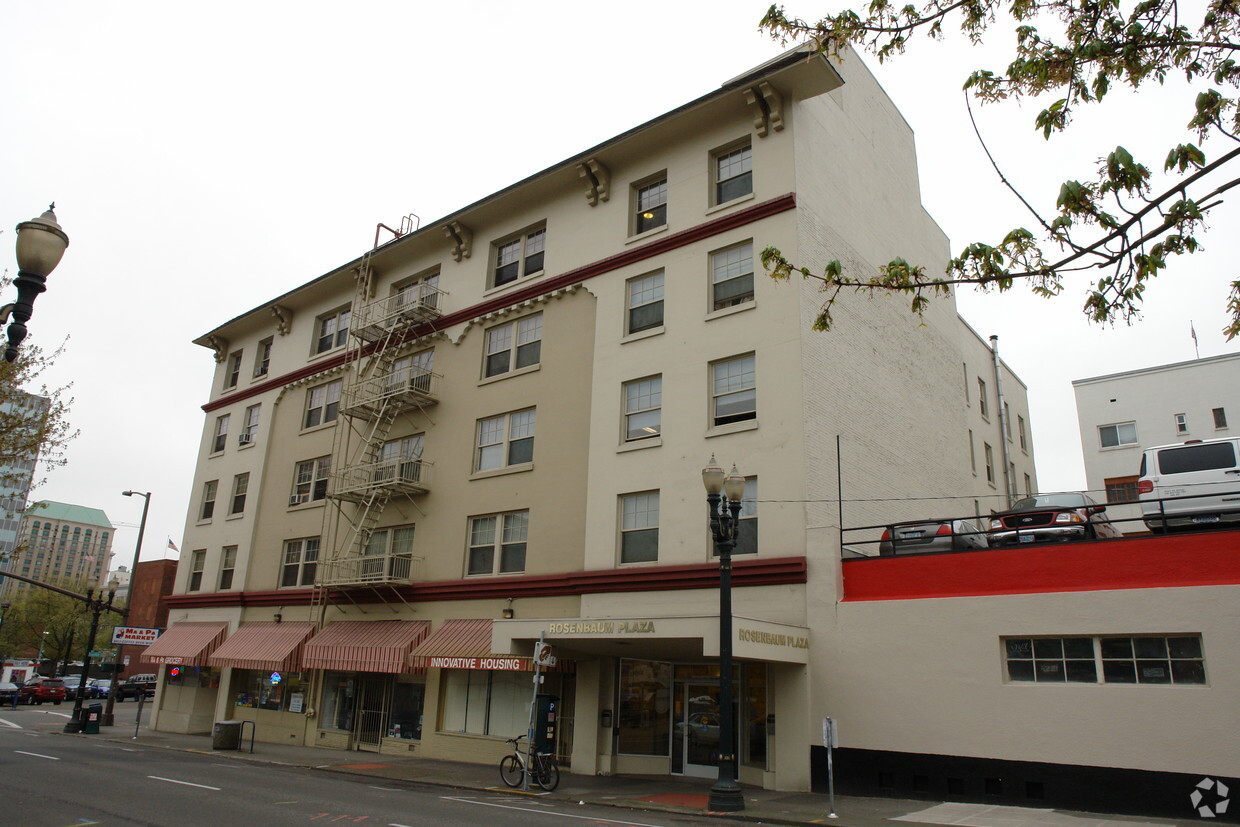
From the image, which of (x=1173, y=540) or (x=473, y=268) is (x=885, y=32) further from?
(x=473, y=268)

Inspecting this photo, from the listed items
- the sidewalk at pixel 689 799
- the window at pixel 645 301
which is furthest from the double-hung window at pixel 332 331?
the sidewalk at pixel 689 799

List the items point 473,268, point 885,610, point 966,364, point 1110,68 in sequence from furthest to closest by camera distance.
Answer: point 966,364
point 473,268
point 885,610
point 1110,68

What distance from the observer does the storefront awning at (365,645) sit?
84.1 feet

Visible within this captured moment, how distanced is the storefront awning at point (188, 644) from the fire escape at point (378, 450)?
6414 mm

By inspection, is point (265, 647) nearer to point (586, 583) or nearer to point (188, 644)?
point (188, 644)

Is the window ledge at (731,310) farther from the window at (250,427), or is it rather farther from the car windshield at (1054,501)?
the window at (250,427)

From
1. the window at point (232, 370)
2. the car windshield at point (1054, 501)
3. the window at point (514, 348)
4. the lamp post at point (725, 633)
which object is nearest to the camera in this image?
the lamp post at point (725, 633)

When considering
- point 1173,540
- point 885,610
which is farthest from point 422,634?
point 1173,540

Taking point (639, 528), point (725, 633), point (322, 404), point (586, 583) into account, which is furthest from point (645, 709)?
point (322, 404)

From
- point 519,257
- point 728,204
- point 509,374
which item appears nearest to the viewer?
point 728,204

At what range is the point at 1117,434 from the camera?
43781 millimetres

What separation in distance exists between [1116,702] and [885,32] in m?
12.6

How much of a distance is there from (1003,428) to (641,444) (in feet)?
63.6

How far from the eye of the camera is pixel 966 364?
32938 millimetres
